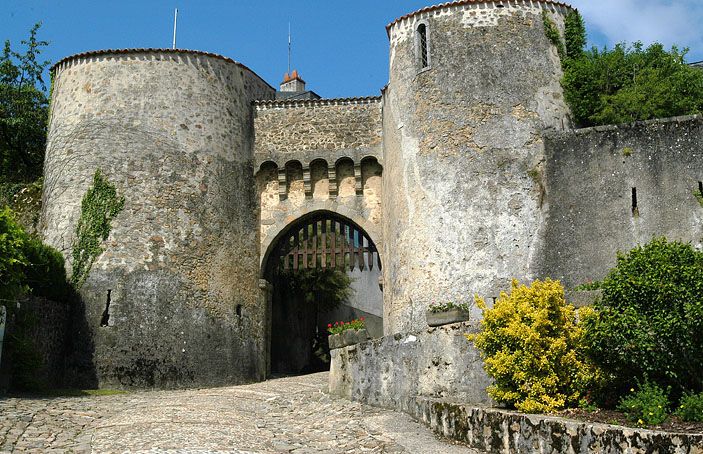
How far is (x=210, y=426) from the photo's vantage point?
963 centimetres

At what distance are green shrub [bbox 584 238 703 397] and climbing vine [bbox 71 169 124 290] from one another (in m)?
11.6

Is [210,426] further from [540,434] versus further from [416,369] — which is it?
[540,434]

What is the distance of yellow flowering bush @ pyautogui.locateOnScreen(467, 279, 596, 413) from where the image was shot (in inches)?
332

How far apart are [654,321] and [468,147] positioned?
7.91 m

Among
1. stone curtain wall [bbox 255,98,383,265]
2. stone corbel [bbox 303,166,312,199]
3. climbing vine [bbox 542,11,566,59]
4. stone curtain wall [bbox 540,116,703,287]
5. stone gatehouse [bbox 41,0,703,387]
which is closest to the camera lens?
stone curtain wall [bbox 540,116,703,287]

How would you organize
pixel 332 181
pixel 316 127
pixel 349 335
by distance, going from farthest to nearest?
pixel 316 127, pixel 332 181, pixel 349 335

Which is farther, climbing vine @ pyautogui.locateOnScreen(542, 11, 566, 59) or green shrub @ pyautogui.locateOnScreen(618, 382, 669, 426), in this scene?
climbing vine @ pyautogui.locateOnScreen(542, 11, 566, 59)

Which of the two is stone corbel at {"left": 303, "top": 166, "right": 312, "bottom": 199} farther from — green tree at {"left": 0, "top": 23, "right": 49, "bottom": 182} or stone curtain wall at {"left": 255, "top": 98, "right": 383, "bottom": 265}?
green tree at {"left": 0, "top": 23, "right": 49, "bottom": 182}

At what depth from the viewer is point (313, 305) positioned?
82.6 ft

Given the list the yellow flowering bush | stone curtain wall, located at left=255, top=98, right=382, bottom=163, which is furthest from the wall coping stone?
the yellow flowering bush

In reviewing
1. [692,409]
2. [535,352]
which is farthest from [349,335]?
[692,409]

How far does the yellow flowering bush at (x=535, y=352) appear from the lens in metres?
8.42

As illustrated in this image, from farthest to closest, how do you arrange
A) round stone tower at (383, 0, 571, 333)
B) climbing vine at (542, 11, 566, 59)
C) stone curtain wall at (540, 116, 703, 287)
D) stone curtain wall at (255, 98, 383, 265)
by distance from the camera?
stone curtain wall at (255, 98, 383, 265)
climbing vine at (542, 11, 566, 59)
round stone tower at (383, 0, 571, 333)
stone curtain wall at (540, 116, 703, 287)

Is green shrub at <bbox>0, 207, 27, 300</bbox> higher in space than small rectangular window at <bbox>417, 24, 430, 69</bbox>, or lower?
lower
